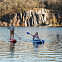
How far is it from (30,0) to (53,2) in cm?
1958

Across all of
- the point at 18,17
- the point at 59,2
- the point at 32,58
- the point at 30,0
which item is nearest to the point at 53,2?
the point at 59,2

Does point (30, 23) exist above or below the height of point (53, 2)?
below

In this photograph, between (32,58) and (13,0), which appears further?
(13,0)

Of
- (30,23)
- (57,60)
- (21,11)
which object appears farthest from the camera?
(21,11)

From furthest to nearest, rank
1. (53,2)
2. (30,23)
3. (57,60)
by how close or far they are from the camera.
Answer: (53,2)
(30,23)
(57,60)

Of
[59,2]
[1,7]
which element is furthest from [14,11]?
[59,2]

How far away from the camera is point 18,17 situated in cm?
17188

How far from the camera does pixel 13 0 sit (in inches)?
7623

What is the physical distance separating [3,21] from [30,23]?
19353 millimetres

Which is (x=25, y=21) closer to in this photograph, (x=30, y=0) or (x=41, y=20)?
(x=41, y=20)

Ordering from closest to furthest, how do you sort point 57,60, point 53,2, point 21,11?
point 57,60, point 21,11, point 53,2

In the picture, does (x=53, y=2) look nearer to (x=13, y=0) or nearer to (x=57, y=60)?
(x=13, y=0)

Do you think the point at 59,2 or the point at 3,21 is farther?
the point at 59,2

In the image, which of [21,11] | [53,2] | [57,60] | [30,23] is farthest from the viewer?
[53,2]
